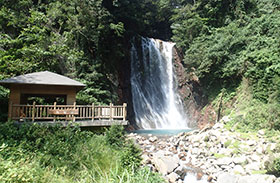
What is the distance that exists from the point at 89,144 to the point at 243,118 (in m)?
10.6

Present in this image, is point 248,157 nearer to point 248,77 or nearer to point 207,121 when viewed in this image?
point 248,77

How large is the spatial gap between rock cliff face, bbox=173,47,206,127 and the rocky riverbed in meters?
9.42

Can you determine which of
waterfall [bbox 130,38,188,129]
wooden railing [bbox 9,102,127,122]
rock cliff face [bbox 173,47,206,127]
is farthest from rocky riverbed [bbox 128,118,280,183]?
rock cliff face [bbox 173,47,206,127]

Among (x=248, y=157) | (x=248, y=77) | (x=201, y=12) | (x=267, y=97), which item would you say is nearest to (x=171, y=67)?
(x=201, y=12)

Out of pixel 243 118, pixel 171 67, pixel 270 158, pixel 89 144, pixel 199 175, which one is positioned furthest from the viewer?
pixel 171 67

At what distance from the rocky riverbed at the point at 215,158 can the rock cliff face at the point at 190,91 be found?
30.9 ft

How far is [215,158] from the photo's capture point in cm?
1051

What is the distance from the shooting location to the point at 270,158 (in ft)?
26.7

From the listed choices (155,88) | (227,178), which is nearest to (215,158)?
(227,178)

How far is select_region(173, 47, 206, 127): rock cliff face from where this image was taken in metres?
22.7

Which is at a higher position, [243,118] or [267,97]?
[267,97]

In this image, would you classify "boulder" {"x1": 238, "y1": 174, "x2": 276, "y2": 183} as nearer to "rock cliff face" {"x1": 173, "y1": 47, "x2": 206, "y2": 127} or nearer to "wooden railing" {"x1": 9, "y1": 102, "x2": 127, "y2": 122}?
"wooden railing" {"x1": 9, "y1": 102, "x2": 127, "y2": 122}

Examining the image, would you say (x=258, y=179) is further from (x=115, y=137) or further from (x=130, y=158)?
(x=115, y=137)

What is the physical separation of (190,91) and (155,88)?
14.7 ft
